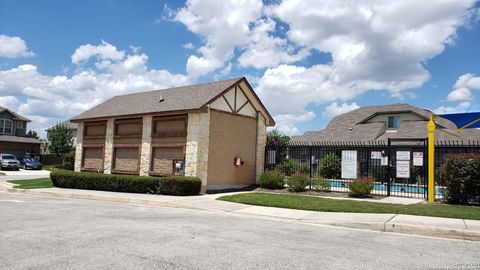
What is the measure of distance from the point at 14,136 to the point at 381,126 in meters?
47.5

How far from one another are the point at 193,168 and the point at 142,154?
4420 millimetres

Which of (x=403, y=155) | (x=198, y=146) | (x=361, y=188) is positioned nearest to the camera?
(x=403, y=155)

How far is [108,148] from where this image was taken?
24344 millimetres

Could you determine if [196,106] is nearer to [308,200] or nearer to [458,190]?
[308,200]

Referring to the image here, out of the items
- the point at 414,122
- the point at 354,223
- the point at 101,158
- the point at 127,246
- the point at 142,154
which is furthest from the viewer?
the point at 414,122

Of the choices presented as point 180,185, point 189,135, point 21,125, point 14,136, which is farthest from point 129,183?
point 21,125

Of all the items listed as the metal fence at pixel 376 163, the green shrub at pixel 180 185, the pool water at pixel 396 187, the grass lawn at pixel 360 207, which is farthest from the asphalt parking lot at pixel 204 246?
the pool water at pixel 396 187

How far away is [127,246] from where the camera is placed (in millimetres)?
7008

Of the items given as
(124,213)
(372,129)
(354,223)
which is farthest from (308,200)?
(372,129)

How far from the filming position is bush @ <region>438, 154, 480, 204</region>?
44.7 feet

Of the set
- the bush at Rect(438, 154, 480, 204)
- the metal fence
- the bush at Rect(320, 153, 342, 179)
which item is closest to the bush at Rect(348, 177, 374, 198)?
the metal fence

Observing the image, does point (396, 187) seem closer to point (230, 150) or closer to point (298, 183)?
point (298, 183)

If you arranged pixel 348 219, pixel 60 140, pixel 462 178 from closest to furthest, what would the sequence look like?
pixel 348 219 < pixel 462 178 < pixel 60 140

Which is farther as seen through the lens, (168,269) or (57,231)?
(57,231)
